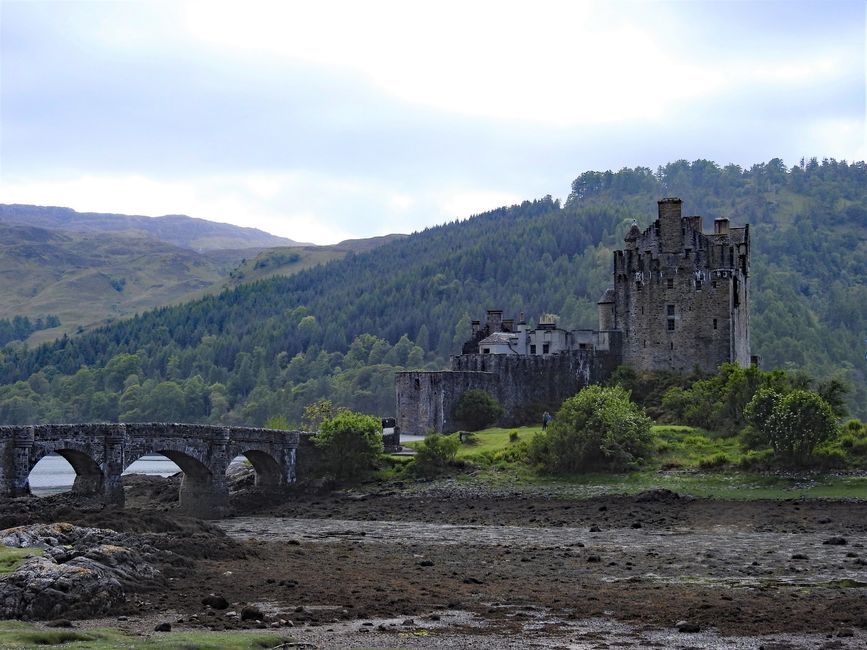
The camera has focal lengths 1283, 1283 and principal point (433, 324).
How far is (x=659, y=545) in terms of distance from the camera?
164ft

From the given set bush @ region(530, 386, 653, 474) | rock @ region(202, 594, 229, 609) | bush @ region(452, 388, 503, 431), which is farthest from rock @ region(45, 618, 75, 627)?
bush @ region(452, 388, 503, 431)

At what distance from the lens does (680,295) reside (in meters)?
85.9

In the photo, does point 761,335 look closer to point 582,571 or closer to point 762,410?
point 762,410

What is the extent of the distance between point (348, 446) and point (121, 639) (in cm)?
4483

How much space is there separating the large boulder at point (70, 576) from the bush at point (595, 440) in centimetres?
3323

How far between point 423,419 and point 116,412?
11399cm

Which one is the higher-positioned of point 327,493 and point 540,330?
point 540,330

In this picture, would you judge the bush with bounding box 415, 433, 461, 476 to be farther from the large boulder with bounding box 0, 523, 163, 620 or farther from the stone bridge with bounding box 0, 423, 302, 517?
the large boulder with bounding box 0, 523, 163, 620

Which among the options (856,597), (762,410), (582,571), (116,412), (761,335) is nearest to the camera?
(856,597)

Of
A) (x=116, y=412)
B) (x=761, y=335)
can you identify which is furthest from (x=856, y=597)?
(x=116, y=412)

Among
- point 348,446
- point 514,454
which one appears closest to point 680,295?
point 514,454

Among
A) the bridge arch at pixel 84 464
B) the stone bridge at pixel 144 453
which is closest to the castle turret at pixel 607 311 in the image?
the stone bridge at pixel 144 453

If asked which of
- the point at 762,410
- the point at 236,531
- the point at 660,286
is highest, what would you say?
the point at 660,286

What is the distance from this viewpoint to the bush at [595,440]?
70000 millimetres
